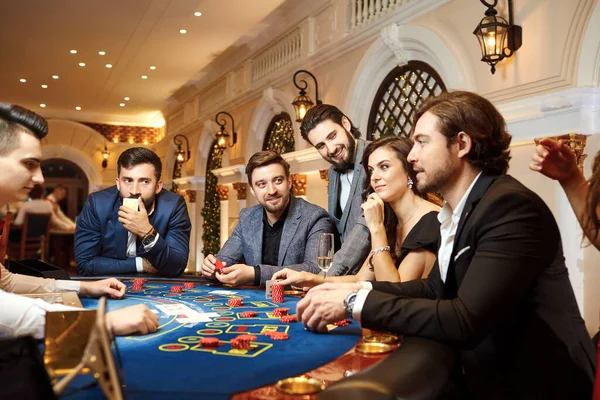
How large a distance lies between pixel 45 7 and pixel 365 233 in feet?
21.2

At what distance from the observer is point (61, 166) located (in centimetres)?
1711

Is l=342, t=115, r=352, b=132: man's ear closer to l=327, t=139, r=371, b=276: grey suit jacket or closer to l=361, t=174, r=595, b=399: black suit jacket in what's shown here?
l=327, t=139, r=371, b=276: grey suit jacket

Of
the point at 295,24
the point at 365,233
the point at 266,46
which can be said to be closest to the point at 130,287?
the point at 365,233

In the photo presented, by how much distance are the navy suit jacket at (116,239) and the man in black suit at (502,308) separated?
195cm

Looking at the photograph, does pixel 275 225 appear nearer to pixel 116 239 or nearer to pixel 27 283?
pixel 116 239

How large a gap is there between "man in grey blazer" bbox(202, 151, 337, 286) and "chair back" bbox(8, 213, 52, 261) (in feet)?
23.5

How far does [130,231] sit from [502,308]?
2.47 meters

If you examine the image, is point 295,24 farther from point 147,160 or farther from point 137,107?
point 137,107

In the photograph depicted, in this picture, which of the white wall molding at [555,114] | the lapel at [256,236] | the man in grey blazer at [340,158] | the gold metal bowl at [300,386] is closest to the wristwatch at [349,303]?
the gold metal bowl at [300,386]

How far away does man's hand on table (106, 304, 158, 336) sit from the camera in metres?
1.57

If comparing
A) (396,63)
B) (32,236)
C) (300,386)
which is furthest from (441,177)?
(32,236)

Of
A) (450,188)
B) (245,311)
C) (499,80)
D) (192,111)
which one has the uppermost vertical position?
(192,111)

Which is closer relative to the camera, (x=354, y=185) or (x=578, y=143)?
(x=354, y=185)

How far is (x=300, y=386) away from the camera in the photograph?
1.16 metres
